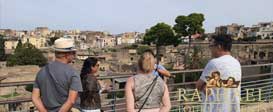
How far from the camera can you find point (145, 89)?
3.25m

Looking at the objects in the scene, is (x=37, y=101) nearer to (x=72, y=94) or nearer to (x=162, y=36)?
(x=72, y=94)

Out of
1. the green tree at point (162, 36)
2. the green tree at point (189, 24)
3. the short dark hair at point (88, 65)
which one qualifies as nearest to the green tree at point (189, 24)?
the green tree at point (189, 24)

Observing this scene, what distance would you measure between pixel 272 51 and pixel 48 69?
6801 centimetres

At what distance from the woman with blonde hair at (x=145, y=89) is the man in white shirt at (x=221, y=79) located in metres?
0.44

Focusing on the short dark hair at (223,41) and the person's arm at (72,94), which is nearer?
the person's arm at (72,94)

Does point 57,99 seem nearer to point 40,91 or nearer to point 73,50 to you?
point 40,91

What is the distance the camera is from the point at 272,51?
67.7 m

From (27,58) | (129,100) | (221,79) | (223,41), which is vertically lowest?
(27,58)

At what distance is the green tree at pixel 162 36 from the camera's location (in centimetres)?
6944

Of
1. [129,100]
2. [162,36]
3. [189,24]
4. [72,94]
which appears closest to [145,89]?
[129,100]

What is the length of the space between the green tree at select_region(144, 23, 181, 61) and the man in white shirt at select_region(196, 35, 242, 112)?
65.6 meters

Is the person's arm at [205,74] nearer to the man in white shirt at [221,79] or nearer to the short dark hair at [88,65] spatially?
the man in white shirt at [221,79]

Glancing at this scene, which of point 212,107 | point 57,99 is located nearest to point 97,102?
point 57,99

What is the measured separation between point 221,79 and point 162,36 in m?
67.2
